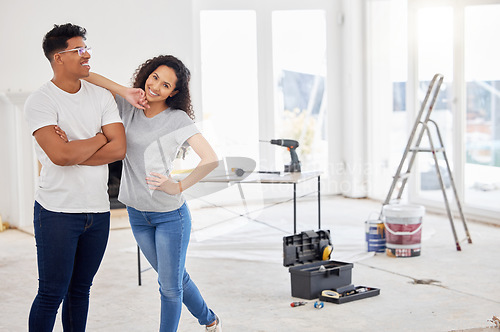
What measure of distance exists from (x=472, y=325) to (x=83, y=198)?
2.17 m

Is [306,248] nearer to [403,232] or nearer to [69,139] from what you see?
[403,232]

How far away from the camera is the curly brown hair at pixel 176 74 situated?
2770mm

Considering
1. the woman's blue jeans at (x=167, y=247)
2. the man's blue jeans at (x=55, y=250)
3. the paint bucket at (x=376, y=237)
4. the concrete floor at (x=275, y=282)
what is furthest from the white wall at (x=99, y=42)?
the man's blue jeans at (x=55, y=250)

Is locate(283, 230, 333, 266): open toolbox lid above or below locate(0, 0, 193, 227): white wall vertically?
below

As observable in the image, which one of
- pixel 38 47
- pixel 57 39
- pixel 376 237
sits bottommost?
pixel 376 237

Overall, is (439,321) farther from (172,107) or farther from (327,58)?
(327,58)

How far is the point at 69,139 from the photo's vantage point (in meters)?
2.51

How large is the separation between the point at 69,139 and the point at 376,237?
330 cm

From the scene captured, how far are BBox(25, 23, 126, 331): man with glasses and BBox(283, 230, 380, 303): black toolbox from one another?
1.79 m

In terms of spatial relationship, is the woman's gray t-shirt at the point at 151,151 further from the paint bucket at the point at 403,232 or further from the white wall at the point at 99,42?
the white wall at the point at 99,42

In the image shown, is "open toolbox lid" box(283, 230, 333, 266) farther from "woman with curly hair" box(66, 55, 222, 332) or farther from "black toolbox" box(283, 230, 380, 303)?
"woman with curly hair" box(66, 55, 222, 332)

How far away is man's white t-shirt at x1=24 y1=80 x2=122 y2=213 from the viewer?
2.45m

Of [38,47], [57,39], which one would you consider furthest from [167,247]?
[38,47]

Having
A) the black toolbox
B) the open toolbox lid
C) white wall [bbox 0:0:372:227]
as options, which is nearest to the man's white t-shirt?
the black toolbox
